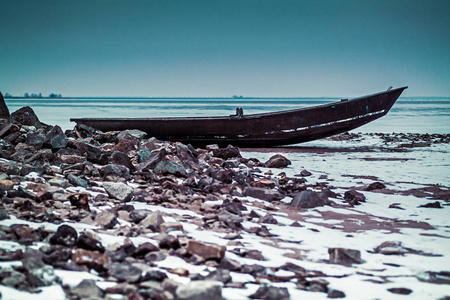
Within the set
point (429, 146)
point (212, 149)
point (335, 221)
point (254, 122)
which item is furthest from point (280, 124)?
point (335, 221)

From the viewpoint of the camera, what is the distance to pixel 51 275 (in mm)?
2188

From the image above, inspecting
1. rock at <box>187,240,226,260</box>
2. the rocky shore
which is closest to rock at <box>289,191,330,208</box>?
the rocky shore

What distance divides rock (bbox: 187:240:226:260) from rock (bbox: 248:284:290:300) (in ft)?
1.52

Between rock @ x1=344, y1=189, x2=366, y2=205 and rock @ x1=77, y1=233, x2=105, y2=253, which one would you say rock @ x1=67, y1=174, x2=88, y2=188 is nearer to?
rock @ x1=77, y1=233, x2=105, y2=253

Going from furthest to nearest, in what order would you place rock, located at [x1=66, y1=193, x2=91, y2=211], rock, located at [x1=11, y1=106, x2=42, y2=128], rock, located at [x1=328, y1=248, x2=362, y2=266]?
1. rock, located at [x1=11, y1=106, x2=42, y2=128]
2. rock, located at [x1=66, y1=193, x2=91, y2=211]
3. rock, located at [x1=328, y1=248, x2=362, y2=266]

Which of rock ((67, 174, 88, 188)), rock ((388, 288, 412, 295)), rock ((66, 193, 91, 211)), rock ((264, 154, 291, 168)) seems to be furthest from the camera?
rock ((264, 154, 291, 168))

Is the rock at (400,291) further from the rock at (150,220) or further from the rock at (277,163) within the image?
the rock at (277,163)

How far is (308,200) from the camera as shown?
14.5 feet

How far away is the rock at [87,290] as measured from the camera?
2068 millimetres

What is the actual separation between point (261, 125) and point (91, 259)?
845 cm

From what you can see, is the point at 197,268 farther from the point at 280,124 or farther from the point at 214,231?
the point at 280,124

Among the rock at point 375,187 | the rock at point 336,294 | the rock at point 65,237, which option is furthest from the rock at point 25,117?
the rock at point 336,294

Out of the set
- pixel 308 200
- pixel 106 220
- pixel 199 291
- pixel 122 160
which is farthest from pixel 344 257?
pixel 122 160

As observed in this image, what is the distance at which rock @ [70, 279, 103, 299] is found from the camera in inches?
81.4
